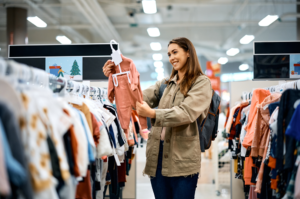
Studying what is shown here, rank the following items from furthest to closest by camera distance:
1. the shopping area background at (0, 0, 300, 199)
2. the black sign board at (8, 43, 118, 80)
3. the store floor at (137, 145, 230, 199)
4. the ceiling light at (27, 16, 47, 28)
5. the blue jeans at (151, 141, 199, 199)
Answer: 1. the ceiling light at (27, 16, 47, 28)
2. the shopping area background at (0, 0, 300, 199)
3. the store floor at (137, 145, 230, 199)
4. the black sign board at (8, 43, 118, 80)
5. the blue jeans at (151, 141, 199, 199)

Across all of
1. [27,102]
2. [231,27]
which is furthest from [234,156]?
[231,27]

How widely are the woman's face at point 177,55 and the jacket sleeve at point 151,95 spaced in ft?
0.99

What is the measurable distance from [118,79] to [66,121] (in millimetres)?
801

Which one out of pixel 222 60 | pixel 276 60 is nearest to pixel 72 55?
pixel 276 60

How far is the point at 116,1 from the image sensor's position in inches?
307

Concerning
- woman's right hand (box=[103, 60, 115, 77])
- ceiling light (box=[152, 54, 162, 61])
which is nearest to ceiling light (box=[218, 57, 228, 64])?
ceiling light (box=[152, 54, 162, 61])

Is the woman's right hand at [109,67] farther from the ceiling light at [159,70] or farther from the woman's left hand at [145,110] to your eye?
the ceiling light at [159,70]

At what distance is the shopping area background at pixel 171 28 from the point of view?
7.06 m

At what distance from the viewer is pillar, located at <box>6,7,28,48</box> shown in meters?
7.10

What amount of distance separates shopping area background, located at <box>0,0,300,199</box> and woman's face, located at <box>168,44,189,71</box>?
340 cm

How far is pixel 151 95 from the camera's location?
89.9 inches

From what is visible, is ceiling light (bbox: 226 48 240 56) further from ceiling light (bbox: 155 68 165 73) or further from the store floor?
the store floor

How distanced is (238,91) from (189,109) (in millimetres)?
3024

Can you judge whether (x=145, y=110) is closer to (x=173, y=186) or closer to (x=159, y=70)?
(x=173, y=186)
